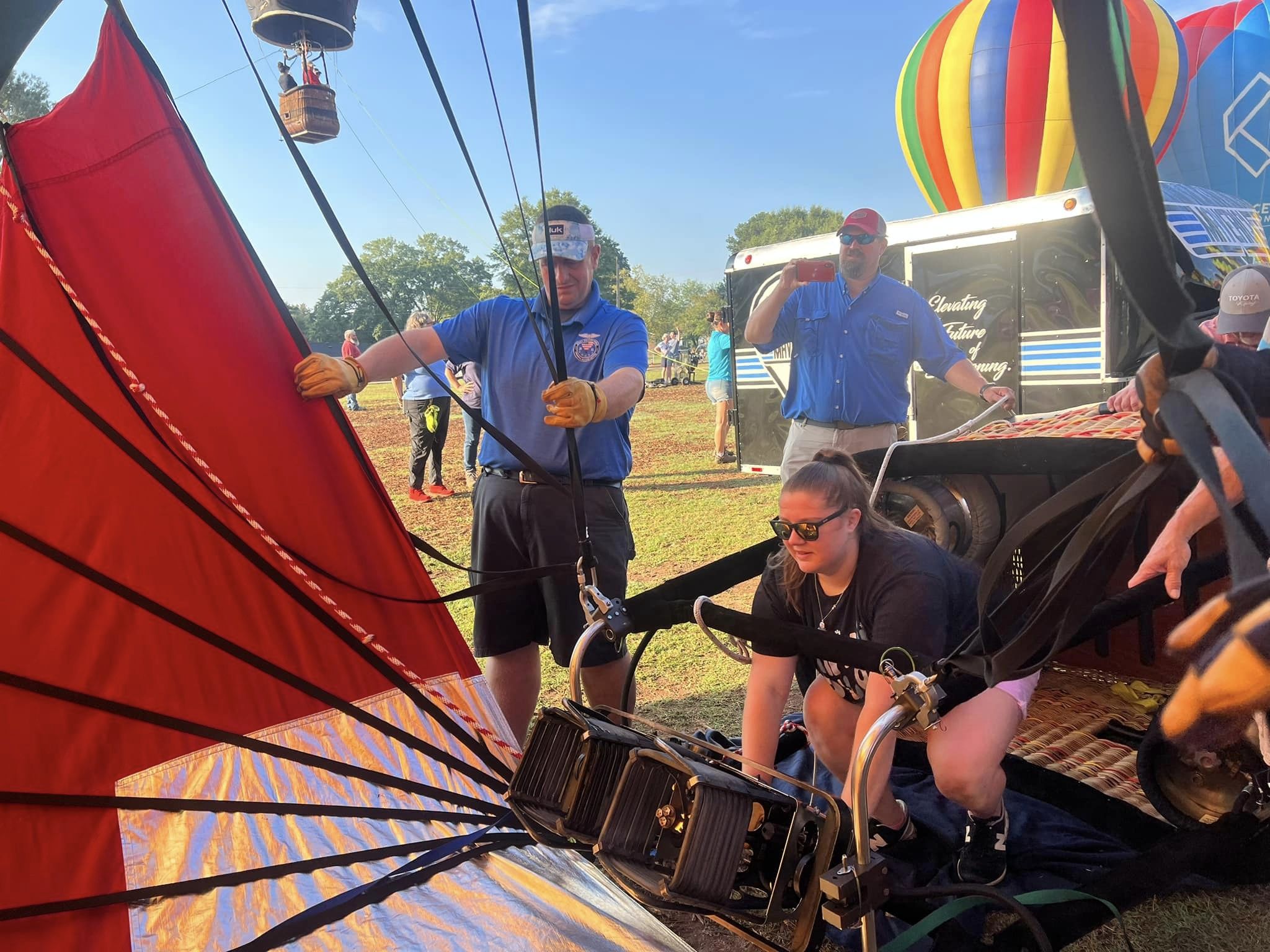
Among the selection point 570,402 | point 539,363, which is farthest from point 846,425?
point 570,402

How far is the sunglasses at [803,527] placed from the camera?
6.61 ft

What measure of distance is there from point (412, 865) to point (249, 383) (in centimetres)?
108

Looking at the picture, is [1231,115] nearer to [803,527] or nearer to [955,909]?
[803,527]

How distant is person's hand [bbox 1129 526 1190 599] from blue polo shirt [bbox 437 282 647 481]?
1278 mm

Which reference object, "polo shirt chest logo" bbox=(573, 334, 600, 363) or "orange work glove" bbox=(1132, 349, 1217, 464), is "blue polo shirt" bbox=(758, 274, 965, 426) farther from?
"orange work glove" bbox=(1132, 349, 1217, 464)

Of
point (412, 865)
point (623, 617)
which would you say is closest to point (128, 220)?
point (623, 617)

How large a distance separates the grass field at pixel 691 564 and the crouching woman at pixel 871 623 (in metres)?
0.43

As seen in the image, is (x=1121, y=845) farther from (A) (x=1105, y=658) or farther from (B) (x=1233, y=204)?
(B) (x=1233, y=204)

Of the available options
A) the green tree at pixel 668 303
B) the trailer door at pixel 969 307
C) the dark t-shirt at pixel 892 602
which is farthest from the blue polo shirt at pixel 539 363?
the green tree at pixel 668 303

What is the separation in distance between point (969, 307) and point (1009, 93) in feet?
14.0

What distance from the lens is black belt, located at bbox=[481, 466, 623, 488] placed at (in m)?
2.53

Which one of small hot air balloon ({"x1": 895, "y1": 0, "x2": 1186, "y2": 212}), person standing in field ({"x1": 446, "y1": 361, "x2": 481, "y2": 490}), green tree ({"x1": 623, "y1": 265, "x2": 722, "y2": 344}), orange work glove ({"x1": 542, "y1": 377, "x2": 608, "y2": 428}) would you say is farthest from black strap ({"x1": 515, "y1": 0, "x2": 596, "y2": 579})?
green tree ({"x1": 623, "y1": 265, "x2": 722, "y2": 344})

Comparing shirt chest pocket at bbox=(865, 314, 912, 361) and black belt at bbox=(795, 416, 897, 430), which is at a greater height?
shirt chest pocket at bbox=(865, 314, 912, 361)

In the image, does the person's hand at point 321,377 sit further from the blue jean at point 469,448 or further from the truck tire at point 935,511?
the blue jean at point 469,448
